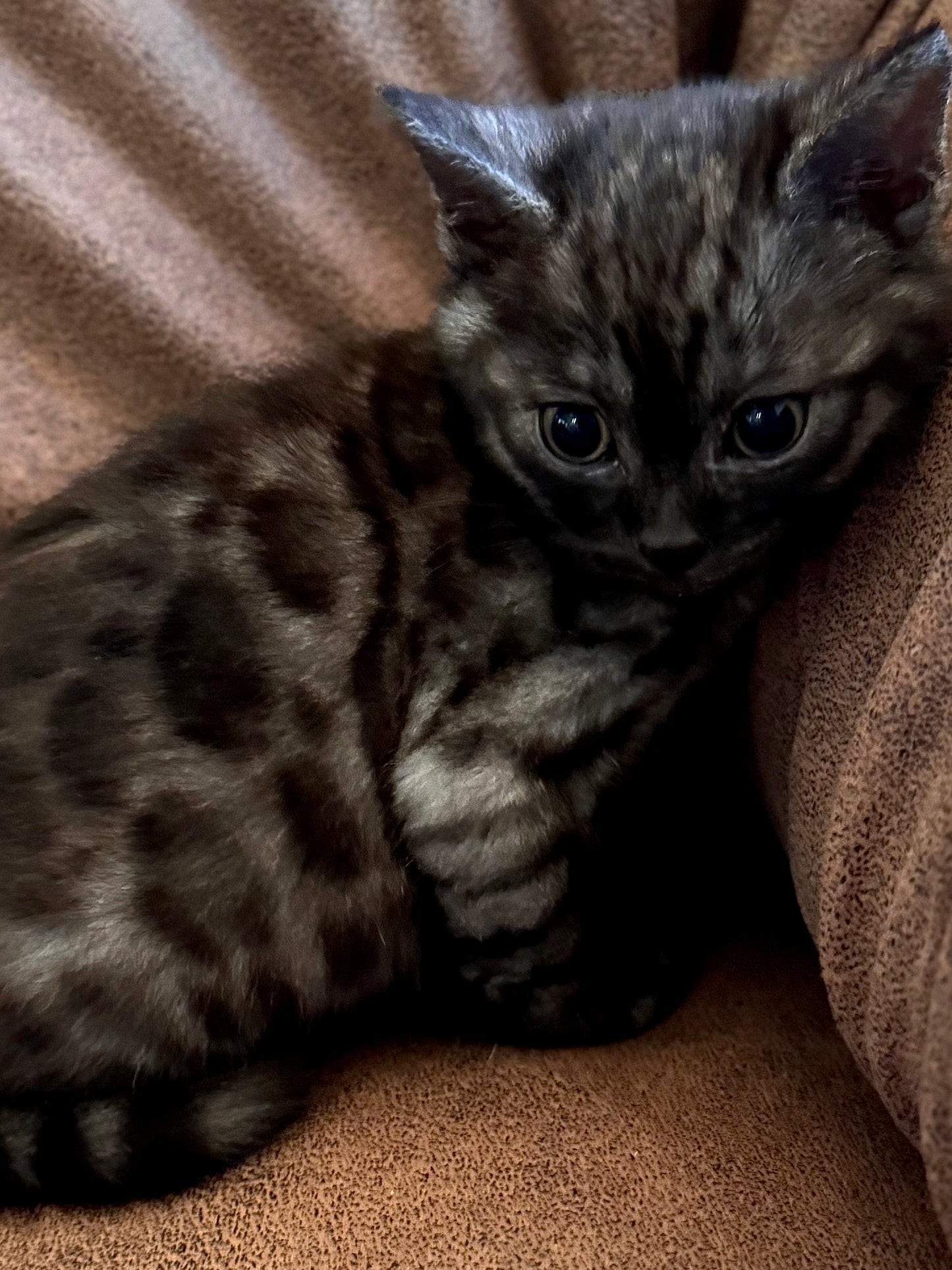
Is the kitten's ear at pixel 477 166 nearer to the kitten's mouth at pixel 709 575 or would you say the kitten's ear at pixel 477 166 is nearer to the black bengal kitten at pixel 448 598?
the black bengal kitten at pixel 448 598

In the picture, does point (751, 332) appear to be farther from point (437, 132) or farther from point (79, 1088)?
point (79, 1088)

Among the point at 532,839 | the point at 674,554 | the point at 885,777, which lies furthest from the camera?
the point at 532,839

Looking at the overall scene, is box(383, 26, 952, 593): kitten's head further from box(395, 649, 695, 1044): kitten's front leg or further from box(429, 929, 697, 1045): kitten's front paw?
box(429, 929, 697, 1045): kitten's front paw

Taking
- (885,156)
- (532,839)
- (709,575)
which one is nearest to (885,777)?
(709,575)

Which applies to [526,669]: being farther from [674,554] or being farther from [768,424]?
[768,424]

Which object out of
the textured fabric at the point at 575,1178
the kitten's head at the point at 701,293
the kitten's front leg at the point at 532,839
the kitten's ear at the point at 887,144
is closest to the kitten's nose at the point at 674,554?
the kitten's head at the point at 701,293

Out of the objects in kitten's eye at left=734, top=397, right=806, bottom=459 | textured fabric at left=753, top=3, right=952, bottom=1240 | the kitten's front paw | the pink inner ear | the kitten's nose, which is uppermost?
the pink inner ear

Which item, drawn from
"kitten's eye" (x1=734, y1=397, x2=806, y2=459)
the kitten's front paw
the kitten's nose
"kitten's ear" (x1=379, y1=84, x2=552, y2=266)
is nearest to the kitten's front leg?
the kitten's front paw
